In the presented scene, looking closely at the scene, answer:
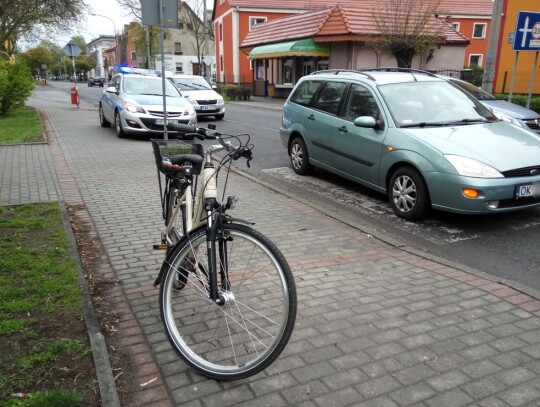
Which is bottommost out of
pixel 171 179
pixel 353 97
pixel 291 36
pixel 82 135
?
pixel 82 135

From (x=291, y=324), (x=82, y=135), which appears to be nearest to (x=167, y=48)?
(x=82, y=135)

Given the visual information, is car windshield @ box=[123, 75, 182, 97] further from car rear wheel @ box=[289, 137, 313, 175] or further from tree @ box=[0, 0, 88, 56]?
tree @ box=[0, 0, 88, 56]

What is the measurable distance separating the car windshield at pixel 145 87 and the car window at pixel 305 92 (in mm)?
6173

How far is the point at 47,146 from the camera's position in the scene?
445 inches

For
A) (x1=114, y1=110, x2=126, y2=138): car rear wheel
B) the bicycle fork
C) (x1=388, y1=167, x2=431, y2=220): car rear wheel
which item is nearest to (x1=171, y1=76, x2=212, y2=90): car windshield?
(x1=114, y1=110, x2=126, y2=138): car rear wheel

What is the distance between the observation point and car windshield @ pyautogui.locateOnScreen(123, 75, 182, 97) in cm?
1355

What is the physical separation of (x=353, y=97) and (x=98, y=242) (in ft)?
13.6

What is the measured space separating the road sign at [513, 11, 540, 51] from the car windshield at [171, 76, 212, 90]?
37.9 ft

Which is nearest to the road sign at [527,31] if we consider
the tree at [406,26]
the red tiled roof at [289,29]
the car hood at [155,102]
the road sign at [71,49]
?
the car hood at [155,102]

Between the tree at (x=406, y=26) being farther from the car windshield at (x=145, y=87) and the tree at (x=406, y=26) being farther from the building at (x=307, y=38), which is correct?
the car windshield at (x=145, y=87)

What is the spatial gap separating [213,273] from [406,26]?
22.7 m

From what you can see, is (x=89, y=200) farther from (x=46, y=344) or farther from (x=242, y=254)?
(x=242, y=254)

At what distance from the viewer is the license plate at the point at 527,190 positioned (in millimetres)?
5383

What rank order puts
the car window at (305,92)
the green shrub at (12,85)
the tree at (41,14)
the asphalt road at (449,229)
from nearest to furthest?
1. the asphalt road at (449,229)
2. the car window at (305,92)
3. the green shrub at (12,85)
4. the tree at (41,14)
